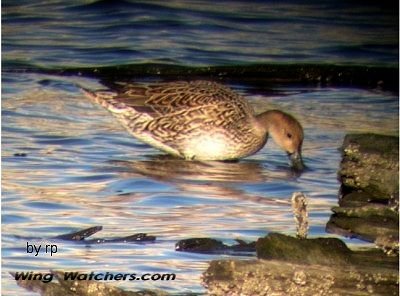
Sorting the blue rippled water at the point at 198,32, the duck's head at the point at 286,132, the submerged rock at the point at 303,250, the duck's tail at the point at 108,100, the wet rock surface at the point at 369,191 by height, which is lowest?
the submerged rock at the point at 303,250

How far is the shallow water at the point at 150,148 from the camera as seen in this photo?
332 centimetres

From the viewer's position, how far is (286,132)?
335 cm

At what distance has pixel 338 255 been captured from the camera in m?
3.35

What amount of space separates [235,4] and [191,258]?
80 cm

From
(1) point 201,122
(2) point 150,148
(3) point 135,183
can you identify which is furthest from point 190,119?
(3) point 135,183

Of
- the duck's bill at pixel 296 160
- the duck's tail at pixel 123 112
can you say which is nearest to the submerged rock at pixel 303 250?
the duck's bill at pixel 296 160

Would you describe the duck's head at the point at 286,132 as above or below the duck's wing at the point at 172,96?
below

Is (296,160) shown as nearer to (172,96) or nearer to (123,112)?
(172,96)

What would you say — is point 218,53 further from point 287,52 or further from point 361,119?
point 361,119

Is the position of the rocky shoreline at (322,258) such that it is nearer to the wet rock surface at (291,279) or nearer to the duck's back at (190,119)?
the wet rock surface at (291,279)

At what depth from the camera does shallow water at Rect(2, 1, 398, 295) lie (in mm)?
3322

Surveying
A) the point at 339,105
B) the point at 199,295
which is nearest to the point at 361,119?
the point at 339,105

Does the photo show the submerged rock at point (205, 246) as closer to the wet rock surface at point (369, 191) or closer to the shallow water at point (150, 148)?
the shallow water at point (150, 148)

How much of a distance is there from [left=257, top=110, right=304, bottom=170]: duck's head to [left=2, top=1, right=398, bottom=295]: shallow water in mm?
26
